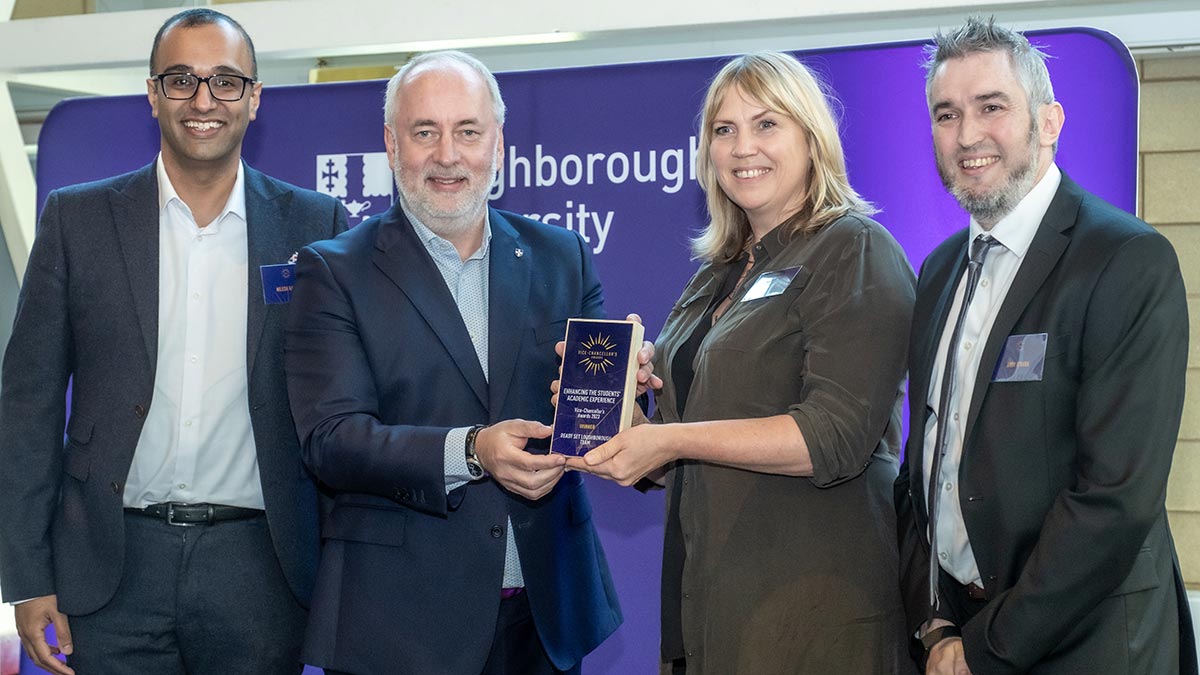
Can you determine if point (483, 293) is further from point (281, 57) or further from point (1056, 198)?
point (281, 57)

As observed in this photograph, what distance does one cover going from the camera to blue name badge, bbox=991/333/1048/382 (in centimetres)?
219

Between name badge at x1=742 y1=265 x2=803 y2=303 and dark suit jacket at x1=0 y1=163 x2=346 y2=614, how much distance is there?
3.89 feet

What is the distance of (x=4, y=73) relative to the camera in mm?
4828

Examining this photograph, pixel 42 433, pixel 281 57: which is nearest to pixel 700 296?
pixel 42 433

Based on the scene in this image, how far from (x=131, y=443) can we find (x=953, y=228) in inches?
95.3

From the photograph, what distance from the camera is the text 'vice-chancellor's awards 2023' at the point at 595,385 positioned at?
244 centimetres

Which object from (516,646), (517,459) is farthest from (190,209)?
(516,646)

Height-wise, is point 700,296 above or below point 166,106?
below

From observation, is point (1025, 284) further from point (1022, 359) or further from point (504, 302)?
point (504, 302)

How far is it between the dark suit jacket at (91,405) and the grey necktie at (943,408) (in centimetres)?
150

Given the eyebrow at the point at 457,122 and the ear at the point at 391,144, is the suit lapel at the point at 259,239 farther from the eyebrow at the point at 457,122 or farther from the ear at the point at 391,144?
the eyebrow at the point at 457,122

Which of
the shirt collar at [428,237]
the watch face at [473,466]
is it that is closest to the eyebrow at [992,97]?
the shirt collar at [428,237]

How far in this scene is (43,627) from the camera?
291cm

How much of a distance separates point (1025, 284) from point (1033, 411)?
0.25 meters
